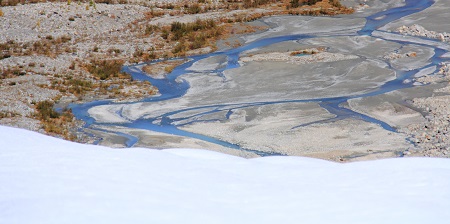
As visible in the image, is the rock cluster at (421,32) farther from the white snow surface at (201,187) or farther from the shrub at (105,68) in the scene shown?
the white snow surface at (201,187)

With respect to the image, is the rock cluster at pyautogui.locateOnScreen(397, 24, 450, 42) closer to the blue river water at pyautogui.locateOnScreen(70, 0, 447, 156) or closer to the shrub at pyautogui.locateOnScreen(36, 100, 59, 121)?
the blue river water at pyautogui.locateOnScreen(70, 0, 447, 156)

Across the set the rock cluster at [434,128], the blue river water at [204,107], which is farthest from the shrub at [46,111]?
the rock cluster at [434,128]

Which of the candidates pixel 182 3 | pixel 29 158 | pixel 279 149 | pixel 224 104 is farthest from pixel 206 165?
pixel 182 3

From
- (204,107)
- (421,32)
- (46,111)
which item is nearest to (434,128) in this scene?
(204,107)

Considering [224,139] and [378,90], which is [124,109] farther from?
[378,90]

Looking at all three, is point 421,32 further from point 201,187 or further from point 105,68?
point 201,187
